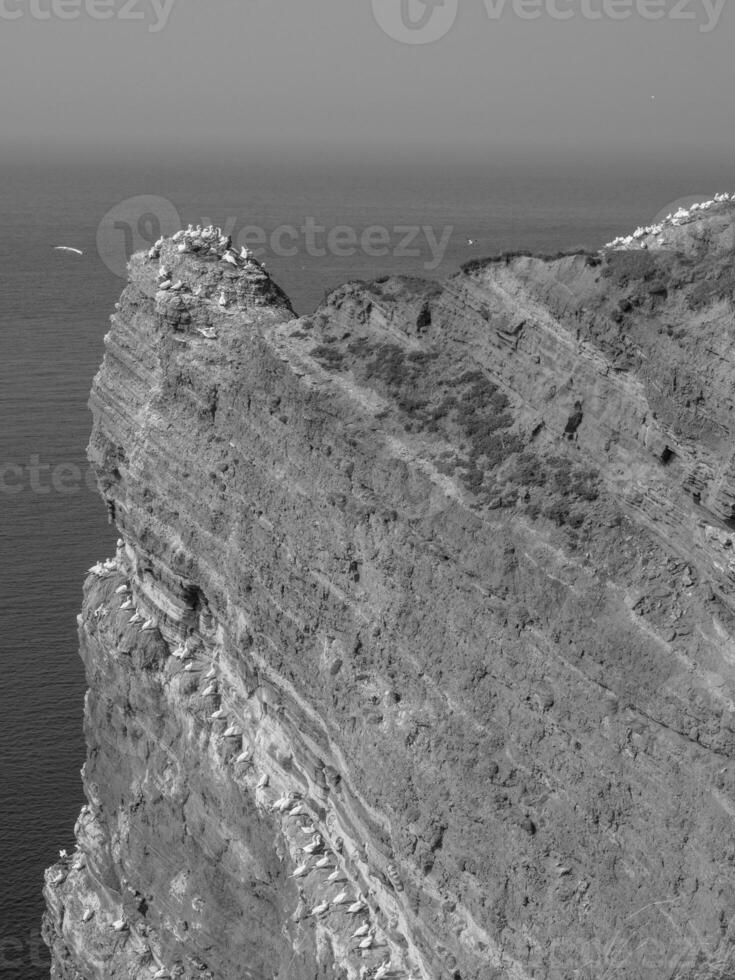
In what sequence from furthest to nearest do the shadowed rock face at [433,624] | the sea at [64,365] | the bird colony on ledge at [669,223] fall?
the sea at [64,365]
the bird colony on ledge at [669,223]
the shadowed rock face at [433,624]

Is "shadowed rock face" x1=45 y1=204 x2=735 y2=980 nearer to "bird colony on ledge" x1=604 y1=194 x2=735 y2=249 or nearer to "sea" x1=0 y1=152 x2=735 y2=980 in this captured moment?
"bird colony on ledge" x1=604 y1=194 x2=735 y2=249

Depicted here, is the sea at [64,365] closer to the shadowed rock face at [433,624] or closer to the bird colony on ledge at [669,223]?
the shadowed rock face at [433,624]

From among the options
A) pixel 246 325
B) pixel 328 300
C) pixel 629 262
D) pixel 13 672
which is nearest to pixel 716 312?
pixel 629 262

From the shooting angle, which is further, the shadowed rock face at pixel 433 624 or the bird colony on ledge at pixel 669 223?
the bird colony on ledge at pixel 669 223

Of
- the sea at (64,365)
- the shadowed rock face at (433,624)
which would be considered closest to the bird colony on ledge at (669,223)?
the shadowed rock face at (433,624)

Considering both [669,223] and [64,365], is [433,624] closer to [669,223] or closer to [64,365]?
[669,223]

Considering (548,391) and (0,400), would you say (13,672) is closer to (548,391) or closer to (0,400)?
(0,400)
